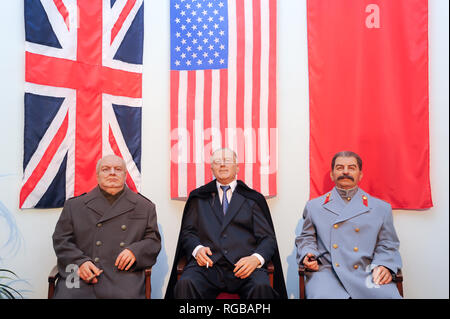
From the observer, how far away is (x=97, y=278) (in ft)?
9.62

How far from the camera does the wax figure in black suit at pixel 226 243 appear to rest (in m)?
2.98

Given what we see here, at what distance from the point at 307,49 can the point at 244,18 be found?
745mm

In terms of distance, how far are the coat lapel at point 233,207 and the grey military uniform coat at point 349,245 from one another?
1.96ft

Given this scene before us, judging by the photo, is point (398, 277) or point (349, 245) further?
point (349, 245)

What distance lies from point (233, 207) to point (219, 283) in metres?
0.65

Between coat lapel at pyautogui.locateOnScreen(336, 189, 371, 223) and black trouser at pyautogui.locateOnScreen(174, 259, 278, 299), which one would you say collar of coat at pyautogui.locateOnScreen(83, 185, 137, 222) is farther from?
coat lapel at pyautogui.locateOnScreen(336, 189, 371, 223)

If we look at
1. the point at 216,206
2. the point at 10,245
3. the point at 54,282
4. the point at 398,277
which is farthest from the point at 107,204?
the point at 398,277

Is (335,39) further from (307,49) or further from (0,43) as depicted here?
(0,43)

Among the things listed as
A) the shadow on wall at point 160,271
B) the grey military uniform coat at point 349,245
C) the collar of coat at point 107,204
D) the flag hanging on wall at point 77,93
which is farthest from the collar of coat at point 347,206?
the flag hanging on wall at point 77,93

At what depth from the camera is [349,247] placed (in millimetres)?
3139

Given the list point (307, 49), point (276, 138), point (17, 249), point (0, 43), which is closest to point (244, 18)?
point (307, 49)

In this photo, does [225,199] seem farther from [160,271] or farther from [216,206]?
[160,271]

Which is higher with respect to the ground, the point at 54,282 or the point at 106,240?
the point at 106,240

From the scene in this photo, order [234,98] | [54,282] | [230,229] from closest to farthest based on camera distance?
[54,282] → [230,229] → [234,98]
